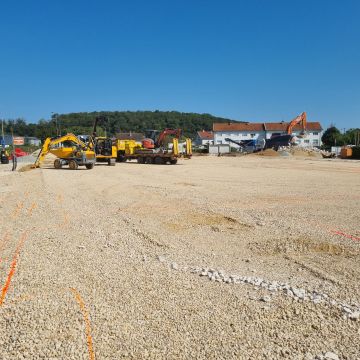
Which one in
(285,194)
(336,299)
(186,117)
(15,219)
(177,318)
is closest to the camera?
(177,318)

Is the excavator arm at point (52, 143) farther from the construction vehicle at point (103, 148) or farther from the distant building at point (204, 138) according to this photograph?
the distant building at point (204, 138)

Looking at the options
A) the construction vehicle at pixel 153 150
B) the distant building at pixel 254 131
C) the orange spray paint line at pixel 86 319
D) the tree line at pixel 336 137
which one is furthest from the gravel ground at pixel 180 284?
the distant building at pixel 254 131

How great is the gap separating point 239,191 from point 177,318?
943cm

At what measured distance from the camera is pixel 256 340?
3367mm

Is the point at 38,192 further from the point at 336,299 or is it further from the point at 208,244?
the point at 336,299

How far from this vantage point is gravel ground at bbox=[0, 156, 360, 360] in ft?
10.9

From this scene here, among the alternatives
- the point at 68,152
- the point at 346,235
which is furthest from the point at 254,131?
the point at 346,235

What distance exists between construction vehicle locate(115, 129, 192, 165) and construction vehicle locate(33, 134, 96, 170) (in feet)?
18.9

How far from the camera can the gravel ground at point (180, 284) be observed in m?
3.32

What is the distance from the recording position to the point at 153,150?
1208 inches

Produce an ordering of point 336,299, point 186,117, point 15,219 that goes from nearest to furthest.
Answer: point 336,299, point 15,219, point 186,117

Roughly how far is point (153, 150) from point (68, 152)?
862cm

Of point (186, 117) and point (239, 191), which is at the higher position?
point (186, 117)

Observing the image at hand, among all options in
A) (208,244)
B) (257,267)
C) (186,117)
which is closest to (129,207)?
(208,244)
